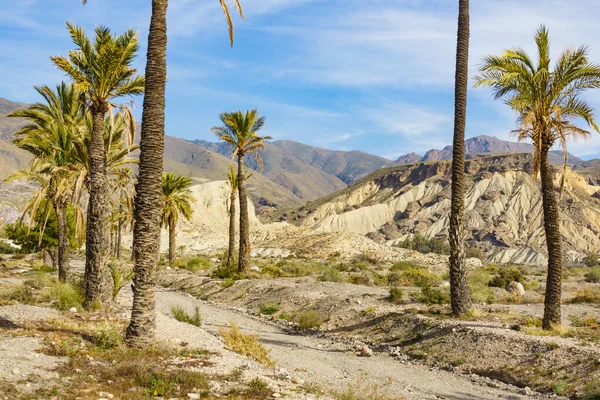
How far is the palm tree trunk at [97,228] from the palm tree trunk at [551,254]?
12934 mm

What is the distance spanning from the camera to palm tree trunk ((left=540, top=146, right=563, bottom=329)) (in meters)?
13.5

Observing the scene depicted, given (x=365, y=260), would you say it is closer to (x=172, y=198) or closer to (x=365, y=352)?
(x=172, y=198)

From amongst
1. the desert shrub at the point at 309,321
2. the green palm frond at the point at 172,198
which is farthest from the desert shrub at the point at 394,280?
the green palm frond at the point at 172,198

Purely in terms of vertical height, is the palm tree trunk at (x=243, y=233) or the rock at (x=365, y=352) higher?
the palm tree trunk at (x=243, y=233)

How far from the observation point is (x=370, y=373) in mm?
11625

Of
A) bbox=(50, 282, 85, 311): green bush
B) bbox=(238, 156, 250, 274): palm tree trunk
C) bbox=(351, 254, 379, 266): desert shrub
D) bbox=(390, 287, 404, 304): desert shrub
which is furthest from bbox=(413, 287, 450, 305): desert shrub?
bbox=(351, 254, 379, 266): desert shrub

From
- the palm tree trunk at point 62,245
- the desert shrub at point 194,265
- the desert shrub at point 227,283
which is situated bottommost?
the desert shrub at point 194,265

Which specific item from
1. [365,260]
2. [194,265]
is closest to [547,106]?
[194,265]

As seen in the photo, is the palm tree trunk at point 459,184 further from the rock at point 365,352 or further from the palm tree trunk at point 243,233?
the palm tree trunk at point 243,233

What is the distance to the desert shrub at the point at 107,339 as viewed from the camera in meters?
10.4

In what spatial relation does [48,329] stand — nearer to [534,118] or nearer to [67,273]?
[67,273]

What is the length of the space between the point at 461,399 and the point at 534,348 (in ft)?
9.51

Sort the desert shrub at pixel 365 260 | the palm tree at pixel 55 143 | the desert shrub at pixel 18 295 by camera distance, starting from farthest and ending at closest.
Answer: the desert shrub at pixel 365 260
the palm tree at pixel 55 143
the desert shrub at pixel 18 295

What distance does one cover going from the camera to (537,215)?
329 ft
